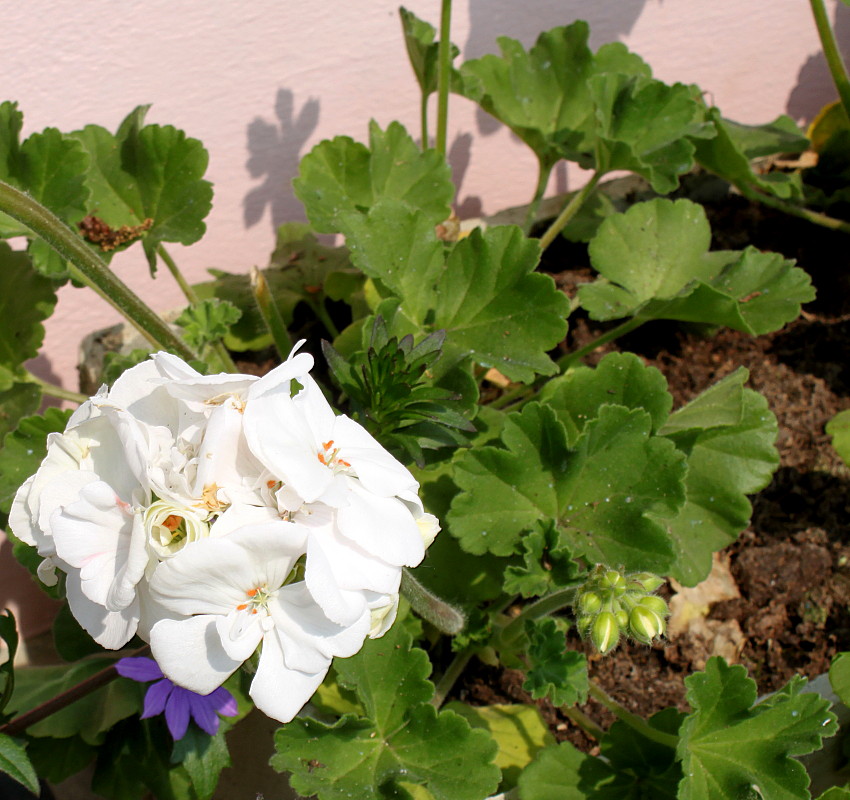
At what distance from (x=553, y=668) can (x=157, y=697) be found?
624mm

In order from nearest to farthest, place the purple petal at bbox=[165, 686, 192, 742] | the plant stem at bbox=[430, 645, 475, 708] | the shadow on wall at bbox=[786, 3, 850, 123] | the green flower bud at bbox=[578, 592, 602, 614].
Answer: the green flower bud at bbox=[578, 592, 602, 614] → the purple petal at bbox=[165, 686, 192, 742] → the plant stem at bbox=[430, 645, 475, 708] → the shadow on wall at bbox=[786, 3, 850, 123]

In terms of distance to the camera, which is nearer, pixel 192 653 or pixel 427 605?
pixel 192 653

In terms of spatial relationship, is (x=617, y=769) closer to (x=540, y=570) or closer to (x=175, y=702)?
(x=540, y=570)

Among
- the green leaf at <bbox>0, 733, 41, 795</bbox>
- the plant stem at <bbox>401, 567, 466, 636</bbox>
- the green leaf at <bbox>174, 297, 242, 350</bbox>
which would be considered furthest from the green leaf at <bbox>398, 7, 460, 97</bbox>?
the green leaf at <bbox>0, 733, 41, 795</bbox>

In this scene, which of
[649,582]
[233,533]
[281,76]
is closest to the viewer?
[233,533]

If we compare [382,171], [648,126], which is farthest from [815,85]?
[382,171]

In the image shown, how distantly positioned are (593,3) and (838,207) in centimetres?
81

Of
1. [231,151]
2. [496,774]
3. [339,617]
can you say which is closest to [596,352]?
[231,151]

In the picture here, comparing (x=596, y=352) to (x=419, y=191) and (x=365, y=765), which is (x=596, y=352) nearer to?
(x=419, y=191)

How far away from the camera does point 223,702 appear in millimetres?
1401

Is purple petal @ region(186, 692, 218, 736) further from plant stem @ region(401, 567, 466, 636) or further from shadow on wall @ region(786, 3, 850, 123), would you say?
shadow on wall @ region(786, 3, 850, 123)

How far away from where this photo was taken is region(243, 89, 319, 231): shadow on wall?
1.93 metres

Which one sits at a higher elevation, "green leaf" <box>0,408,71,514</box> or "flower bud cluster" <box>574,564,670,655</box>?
"green leaf" <box>0,408,71,514</box>

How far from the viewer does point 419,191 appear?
1801 millimetres
